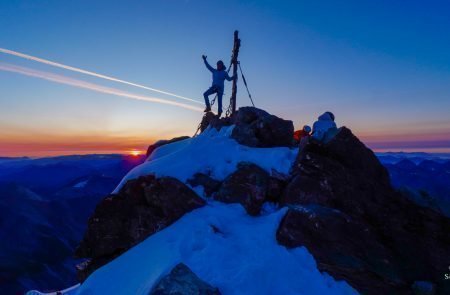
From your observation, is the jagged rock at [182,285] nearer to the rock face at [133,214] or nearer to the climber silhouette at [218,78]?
the rock face at [133,214]

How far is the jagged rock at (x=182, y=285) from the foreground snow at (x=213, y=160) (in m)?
5.51

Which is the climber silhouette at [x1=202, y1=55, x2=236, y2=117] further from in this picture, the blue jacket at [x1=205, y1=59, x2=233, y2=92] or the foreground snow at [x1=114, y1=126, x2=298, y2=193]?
the foreground snow at [x1=114, y1=126, x2=298, y2=193]

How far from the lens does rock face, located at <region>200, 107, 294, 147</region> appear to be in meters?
16.3

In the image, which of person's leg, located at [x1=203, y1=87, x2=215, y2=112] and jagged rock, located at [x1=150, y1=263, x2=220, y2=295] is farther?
person's leg, located at [x1=203, y1=87, x2=215, y2=112]

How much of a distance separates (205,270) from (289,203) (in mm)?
4567

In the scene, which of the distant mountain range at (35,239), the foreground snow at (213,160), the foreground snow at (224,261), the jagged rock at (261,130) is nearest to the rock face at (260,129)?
the jagged rock at (261,130)

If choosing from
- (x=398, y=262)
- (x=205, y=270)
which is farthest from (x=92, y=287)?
(x=398, y=262)

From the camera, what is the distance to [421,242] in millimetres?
11094

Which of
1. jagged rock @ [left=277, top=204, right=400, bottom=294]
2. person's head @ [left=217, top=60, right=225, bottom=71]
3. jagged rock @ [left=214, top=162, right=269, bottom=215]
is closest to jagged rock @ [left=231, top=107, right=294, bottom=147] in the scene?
jagged rock @ [left=214, top=162, right=269, bottom=215]

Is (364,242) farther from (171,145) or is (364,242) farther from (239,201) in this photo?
(171,145)

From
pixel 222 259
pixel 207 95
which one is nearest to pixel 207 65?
pixel 207 95

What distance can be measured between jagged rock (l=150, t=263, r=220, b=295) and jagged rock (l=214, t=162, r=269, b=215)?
4512 millimetres

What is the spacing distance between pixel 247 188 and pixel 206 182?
65.4 inches

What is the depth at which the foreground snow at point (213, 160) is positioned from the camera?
45.4 feet
